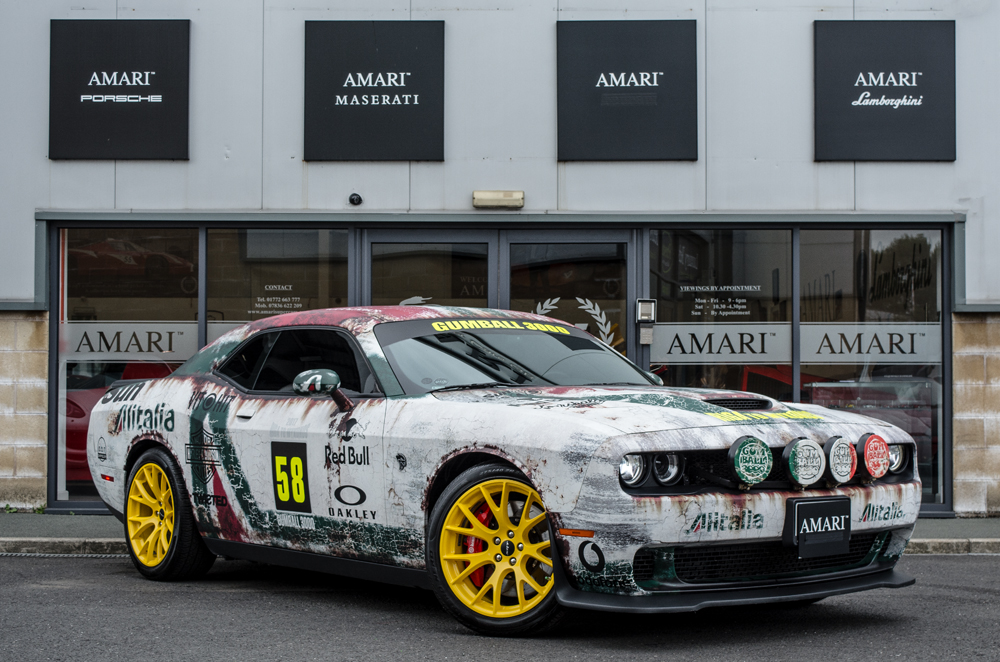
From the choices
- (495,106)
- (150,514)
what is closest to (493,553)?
(150,514)

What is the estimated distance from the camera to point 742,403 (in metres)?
5.12

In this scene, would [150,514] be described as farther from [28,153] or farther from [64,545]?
[28,153]

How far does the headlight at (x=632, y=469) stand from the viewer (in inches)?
171

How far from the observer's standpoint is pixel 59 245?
10969 millimetres

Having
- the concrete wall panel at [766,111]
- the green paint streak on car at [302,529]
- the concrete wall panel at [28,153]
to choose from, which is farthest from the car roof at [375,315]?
the concrete wall panel at [28,153]

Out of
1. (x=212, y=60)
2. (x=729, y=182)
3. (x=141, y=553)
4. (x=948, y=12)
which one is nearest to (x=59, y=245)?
(x=212, y=60)

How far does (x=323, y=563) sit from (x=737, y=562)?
217 cm

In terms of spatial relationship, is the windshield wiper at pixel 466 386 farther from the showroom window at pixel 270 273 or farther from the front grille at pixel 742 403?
the showroom window at pixel 270 273

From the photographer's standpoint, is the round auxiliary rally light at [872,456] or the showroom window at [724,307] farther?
the showroom window at [724,307]

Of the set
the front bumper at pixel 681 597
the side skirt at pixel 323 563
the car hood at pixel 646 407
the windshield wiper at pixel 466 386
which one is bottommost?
the side skirt at pixel 323 563

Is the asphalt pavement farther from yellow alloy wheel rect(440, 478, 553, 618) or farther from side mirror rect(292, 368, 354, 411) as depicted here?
side mirror rect(292, 368, 354, 411)

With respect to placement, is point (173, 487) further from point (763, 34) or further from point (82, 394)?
point (763, 34)

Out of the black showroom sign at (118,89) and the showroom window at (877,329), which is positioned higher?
the black showroom sign at (118,89)

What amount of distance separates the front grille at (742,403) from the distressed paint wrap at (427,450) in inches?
1.9
